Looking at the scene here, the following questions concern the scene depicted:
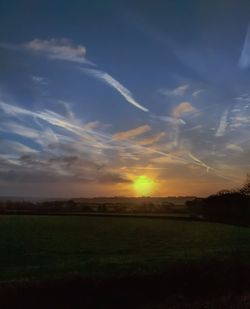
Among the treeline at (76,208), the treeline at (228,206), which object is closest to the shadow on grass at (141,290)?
the treeline at (228,206)

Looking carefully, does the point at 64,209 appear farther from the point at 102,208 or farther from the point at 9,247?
the point at 9,247

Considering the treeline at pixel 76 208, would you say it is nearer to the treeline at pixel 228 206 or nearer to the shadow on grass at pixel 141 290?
the treeline at pixel 228 206

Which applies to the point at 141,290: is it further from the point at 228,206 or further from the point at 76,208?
the point at 76,208

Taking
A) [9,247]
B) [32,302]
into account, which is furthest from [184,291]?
[9,247]

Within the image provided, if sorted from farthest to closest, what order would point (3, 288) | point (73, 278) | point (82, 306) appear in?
point (73, 278)
point (3, 288)
point (82, 306)

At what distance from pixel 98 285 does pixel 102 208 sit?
377 feet

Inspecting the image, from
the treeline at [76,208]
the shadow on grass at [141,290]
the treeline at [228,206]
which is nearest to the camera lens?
the shadow on grass at [141,290]

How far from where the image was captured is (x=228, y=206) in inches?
4003

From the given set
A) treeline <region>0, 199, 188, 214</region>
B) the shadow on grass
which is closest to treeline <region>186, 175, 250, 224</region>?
treeline <region>0, 199, 188, 214</region>

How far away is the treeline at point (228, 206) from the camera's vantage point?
97250 mm

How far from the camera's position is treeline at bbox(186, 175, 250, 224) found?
319 ft

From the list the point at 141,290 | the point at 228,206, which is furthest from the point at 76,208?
the point at 141,290

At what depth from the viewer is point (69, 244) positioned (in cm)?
4728

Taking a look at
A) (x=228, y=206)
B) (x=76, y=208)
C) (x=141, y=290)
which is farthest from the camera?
(x=76, y=208)
